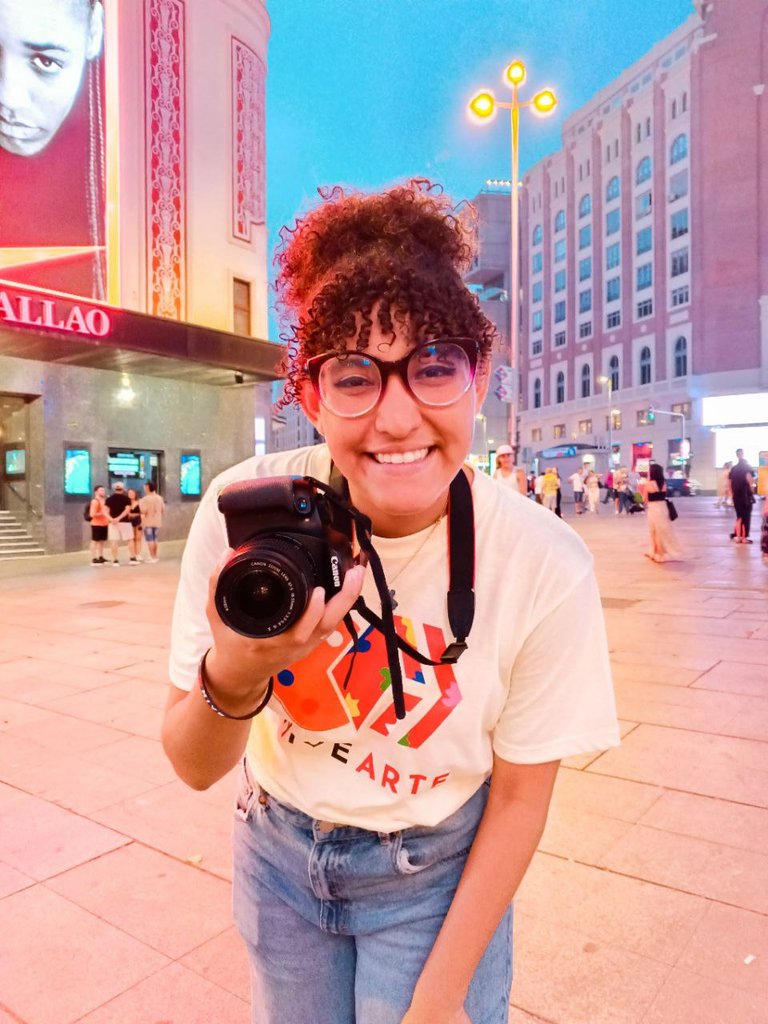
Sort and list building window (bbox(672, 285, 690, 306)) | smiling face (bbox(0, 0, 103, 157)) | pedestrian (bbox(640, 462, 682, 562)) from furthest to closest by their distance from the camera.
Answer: building window (bbox(672, 285, 690, 306)) < smiling face (bbox(0, 0, 103, 157)) < pedestrian (bbox(640, 462, 682, 562))

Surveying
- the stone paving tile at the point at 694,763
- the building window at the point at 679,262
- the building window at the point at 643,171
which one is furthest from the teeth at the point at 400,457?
the building window at the point at 643,171

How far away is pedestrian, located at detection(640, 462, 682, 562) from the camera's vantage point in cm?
1241

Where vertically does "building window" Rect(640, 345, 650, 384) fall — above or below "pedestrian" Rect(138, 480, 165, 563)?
above

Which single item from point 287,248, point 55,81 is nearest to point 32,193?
point 55,81

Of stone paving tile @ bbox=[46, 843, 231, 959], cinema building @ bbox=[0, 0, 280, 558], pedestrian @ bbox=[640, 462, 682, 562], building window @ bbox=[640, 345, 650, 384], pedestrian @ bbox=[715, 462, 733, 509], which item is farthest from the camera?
building window @ bbox=[640, 345, 650, 384]

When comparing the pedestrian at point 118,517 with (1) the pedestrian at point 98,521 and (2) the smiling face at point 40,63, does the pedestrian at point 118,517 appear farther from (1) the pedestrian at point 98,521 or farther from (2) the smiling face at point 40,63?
(2) the smiling face at point 40,63

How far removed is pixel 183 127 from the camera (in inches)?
771

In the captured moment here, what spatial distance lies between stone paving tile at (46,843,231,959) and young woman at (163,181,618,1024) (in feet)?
4.85

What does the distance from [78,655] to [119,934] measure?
4906 millimetres

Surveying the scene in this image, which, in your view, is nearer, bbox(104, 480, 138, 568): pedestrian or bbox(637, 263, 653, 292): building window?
bbox(104, 480, 138, 568): pedestrian

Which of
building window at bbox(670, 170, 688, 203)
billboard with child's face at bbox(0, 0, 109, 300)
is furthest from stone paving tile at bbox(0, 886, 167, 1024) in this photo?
building window at bbox(670, 170, 688, 203)

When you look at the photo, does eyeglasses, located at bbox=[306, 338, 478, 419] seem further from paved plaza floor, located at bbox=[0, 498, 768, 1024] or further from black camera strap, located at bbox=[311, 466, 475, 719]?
paved plaza floor, located at bbox=[0, 498, 768, 1024]

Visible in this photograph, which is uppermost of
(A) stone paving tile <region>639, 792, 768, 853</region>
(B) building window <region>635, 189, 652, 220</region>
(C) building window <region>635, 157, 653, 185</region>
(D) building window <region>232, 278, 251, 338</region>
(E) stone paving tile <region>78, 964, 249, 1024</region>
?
(C) building window <region>635, 157, 653, 185</region>

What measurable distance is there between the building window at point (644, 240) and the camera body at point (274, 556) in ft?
201
